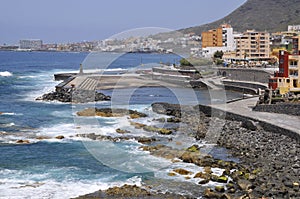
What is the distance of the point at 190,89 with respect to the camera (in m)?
42.8

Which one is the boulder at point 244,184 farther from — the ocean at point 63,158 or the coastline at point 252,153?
the ocean at point 63,158

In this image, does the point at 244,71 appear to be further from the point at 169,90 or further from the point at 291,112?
the point at 291,112

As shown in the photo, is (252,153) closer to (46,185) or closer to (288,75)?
(46,185)

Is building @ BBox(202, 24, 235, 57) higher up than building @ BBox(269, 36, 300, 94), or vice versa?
building @ BBox(202, 24, 235, 57)

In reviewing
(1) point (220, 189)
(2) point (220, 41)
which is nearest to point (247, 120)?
(1) point (220, 189)

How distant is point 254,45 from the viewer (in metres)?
62.0

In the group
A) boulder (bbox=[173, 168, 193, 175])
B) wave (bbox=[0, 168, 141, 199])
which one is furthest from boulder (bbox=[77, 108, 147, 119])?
wave (bbox=[0, 168, 141, 199])

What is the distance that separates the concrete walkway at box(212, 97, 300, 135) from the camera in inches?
762

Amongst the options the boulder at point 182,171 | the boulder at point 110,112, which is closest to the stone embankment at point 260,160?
the boulder at point 182,171

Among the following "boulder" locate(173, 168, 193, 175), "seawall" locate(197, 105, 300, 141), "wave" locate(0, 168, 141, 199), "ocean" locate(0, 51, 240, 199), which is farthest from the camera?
"seawall" locate(197, 105, 300, 141)

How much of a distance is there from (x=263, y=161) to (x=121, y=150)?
5851mm

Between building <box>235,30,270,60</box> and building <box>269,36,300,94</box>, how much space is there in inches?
1391

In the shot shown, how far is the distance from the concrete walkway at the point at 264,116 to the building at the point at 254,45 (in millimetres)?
36123

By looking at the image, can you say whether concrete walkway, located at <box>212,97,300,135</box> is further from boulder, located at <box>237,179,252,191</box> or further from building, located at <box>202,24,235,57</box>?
building, located at <box>202,24,235,57</box>
